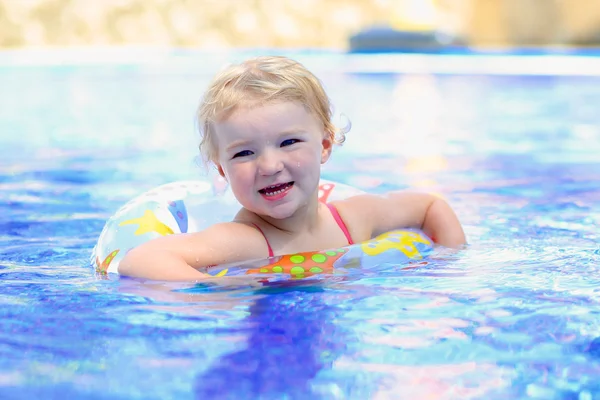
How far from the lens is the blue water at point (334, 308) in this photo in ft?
5.58

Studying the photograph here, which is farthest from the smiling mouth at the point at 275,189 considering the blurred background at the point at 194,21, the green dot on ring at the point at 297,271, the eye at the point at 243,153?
the blurred background at the point at 194,21

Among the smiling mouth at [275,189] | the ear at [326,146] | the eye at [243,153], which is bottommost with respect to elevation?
the smiling mouth at [275,189]

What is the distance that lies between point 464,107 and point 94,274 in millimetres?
6657

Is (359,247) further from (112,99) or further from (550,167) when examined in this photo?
(112,99)

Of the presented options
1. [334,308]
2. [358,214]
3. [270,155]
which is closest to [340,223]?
[358,214]

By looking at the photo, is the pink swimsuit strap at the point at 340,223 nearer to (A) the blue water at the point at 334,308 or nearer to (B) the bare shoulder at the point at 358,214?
(B) the bare shoulder at the point at 358,214

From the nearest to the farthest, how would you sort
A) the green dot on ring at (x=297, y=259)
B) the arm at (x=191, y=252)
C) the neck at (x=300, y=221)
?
the arm at (x=191, y=252) → the green dot on ring at (x=297, y=259) → the neck at (x=300, y=221)

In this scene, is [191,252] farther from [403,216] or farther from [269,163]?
[403,216]

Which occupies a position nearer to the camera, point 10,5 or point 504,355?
point 504,355

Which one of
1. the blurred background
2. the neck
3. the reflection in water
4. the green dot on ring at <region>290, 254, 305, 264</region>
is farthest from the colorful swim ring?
the blurred background

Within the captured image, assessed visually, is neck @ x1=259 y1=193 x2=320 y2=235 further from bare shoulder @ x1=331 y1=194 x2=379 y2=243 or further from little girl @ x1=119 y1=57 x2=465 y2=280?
bare shoulder @ x1=331 y1=194 x2=379 y2=243

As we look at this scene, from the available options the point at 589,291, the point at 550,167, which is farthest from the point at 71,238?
the point at 550,167

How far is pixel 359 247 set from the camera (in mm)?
2662

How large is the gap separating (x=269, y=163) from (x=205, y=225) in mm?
718
